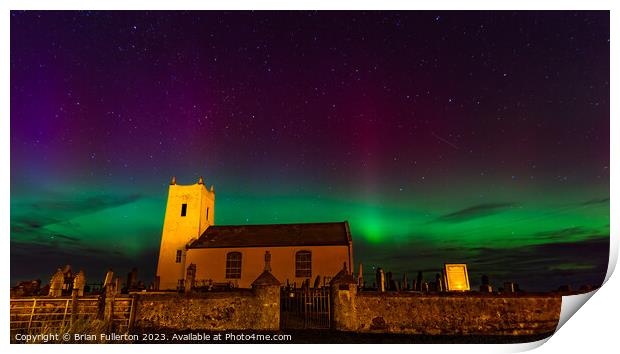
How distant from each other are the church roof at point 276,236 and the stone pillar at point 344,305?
307 inches

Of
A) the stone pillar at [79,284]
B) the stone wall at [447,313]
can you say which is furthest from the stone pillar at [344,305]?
the stone pillar at [79,284]

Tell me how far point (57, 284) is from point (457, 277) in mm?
9689

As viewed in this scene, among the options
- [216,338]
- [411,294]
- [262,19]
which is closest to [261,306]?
[216,338]

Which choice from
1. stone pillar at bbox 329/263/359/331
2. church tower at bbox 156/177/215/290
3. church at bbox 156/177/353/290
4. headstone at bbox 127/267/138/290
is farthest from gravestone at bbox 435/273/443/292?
church tower at bbox 156/177/215/290

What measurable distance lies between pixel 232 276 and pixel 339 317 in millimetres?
9676

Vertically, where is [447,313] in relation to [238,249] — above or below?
below

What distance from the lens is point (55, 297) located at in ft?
30.2

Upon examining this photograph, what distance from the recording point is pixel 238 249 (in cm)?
1812

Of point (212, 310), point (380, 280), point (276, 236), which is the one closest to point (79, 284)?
point (212, 310)

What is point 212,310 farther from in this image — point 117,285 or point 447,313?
point 447,313

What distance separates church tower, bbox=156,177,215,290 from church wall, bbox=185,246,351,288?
130 centimetres

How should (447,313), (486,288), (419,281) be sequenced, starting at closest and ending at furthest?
(447,313)
(486,288)
(419,281)

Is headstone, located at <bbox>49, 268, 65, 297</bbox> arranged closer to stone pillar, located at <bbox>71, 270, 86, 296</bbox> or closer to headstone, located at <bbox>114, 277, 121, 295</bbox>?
stone pillar, located at <bbox>71, 270, 86, 296</bbox>

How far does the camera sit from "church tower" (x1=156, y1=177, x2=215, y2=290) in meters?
19.2
